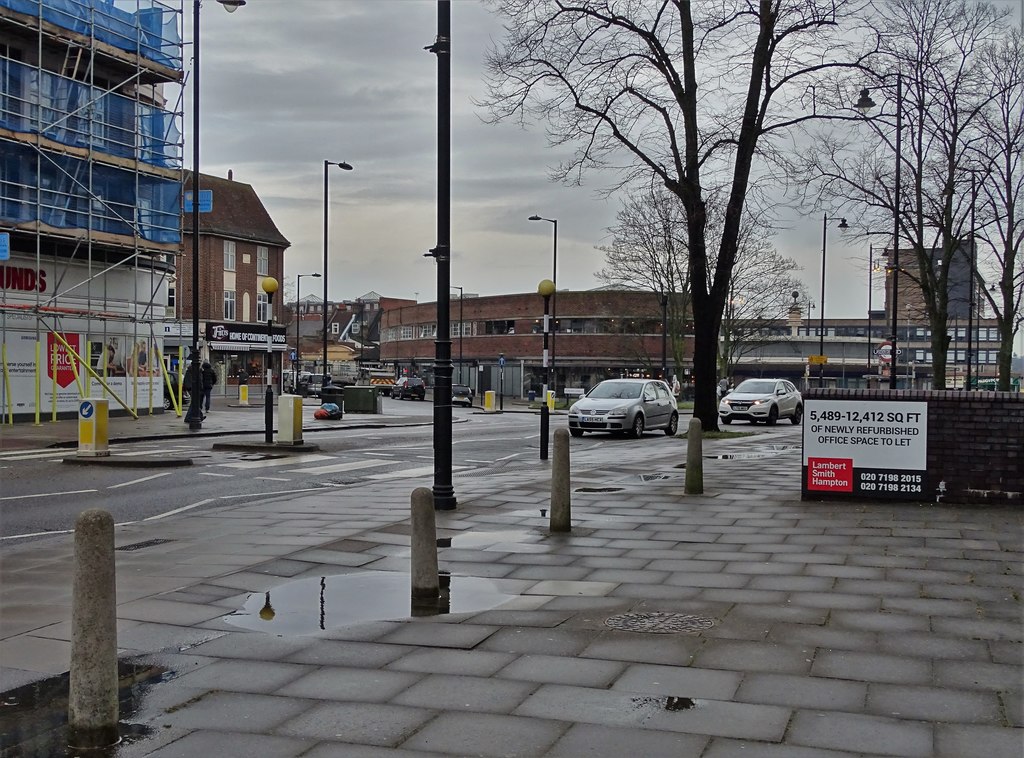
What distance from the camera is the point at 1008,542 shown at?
866 cm

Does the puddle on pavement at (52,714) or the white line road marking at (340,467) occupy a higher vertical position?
the puddle on pavement at (52,714)

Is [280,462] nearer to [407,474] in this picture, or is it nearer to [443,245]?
[407,474]

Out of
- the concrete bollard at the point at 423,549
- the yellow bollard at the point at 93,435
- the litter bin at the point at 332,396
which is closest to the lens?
the concrete bollard at the point at 423,549

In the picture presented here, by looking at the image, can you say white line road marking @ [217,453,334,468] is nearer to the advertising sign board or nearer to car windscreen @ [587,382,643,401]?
the advertising sign board

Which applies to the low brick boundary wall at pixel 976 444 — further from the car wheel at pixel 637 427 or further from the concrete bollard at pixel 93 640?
the car wheel at pixel 637 427

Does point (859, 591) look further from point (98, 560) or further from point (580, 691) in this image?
point (98, 560)

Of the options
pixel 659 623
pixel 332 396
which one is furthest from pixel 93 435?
pixel 332 396

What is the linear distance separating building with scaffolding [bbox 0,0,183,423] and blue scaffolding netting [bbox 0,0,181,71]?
44 millimetres

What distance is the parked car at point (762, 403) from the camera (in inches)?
1271

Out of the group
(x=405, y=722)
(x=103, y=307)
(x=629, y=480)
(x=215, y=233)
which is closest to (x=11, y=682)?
(x=405, y=722)

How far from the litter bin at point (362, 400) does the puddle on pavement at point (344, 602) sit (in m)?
30.5

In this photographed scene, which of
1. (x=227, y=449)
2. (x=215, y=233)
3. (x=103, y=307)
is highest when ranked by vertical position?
(x=215, y=233)

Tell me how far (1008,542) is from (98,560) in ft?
25.2

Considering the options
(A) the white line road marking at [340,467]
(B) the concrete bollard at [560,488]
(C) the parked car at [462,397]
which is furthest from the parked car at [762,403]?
(B) the concrete bollard at [560,488]
